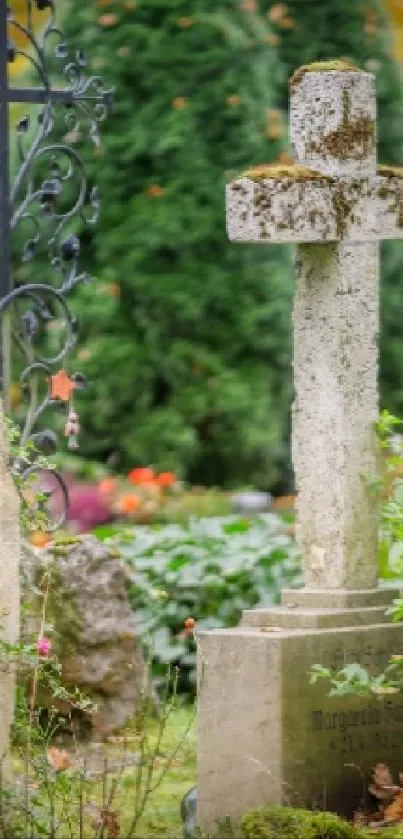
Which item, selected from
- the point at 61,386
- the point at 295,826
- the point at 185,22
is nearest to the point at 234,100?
the point at 185,22

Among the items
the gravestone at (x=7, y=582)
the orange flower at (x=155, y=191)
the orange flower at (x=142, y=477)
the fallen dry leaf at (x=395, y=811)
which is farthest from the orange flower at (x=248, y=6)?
the fallen dry leaf at (x=395, y=811)

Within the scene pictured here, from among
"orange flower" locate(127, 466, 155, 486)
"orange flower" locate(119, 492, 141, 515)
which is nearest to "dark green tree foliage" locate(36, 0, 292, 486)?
"orange flower" locate(127, 466, 155, 486)

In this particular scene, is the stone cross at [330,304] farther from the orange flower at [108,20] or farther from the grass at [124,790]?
the orange flower at [108,20]

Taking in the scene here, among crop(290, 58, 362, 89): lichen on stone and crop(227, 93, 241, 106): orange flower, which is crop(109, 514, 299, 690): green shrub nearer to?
crop(290, 58, 362, 89): lichen on stone

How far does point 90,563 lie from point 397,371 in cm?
759

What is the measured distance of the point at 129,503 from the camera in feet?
40.3

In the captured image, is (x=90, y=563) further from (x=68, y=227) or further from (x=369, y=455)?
(x=68, y=227)

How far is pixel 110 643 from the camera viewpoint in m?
7.94

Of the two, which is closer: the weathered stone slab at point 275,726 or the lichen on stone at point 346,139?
the weathered stone slab at point 275,726

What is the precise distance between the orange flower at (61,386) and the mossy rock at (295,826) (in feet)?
8.62

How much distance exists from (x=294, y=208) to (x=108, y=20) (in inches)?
330

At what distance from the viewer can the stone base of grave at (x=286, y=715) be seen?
606cm

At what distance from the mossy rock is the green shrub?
130 inches

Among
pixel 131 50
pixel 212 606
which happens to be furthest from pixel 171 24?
pixel 212 606
